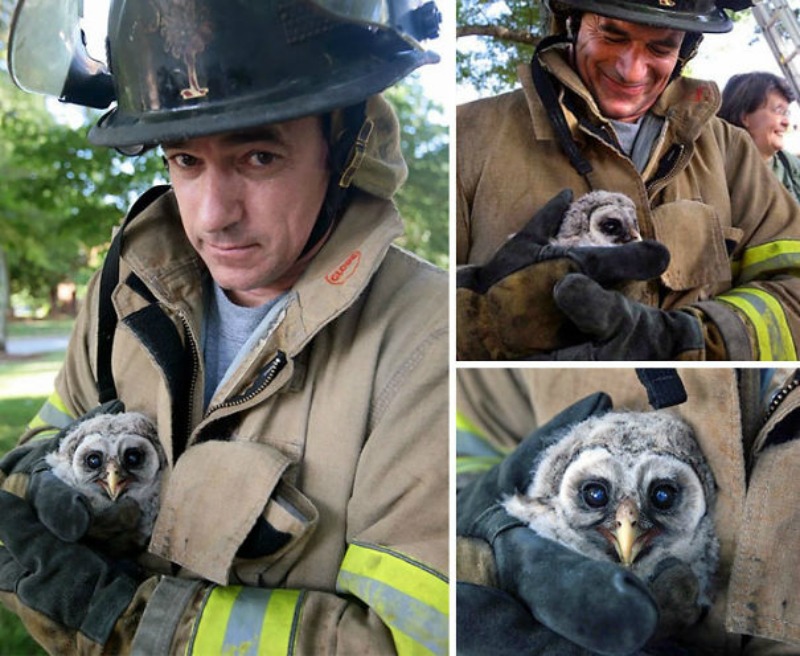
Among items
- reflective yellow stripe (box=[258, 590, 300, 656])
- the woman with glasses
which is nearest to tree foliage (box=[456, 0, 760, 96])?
the woman with glasses

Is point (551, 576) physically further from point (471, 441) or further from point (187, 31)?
point (187, 31)

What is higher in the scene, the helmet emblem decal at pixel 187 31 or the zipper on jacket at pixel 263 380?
the helmet emblem decal at pixel 187 31

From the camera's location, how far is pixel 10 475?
2.12 metres

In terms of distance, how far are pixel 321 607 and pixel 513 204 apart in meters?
0.95

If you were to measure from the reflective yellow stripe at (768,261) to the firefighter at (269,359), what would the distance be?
0.65m

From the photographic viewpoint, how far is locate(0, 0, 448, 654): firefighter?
6.10 feet

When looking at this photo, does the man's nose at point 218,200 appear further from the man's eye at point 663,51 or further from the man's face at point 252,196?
the man's eye at point 663,51

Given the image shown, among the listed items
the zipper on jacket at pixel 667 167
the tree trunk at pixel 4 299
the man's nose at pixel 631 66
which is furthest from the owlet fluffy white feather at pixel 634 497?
the tree trunk at pixel 4 299

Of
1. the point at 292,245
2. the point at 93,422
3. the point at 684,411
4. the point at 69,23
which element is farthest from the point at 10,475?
the point at 684,411

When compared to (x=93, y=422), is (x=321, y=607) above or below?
below

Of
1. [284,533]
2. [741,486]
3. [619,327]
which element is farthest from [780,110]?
[284,533]

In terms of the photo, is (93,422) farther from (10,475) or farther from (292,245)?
(292,245)

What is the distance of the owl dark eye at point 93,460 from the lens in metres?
2.08

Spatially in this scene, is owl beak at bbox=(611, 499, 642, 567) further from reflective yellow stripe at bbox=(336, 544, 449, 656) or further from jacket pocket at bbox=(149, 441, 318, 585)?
jacket pocket at bbox=(149, 441, 318, 585)
